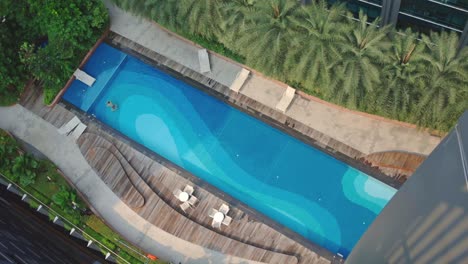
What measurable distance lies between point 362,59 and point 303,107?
641cm

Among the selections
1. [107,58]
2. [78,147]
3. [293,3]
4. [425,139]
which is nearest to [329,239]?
[425,139]

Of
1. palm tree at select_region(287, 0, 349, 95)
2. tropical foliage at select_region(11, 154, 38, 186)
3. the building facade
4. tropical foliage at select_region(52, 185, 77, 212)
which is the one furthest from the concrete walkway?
the building facade

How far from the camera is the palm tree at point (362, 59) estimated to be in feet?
108

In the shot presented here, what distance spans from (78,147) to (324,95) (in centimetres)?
1920

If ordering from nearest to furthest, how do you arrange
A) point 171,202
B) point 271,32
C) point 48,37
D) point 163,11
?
1. point 271,32
2. point 171,202
3. point 163,11
4. point 48,37

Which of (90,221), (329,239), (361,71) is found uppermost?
(361,71)

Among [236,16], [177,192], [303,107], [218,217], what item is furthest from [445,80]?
[177,192]

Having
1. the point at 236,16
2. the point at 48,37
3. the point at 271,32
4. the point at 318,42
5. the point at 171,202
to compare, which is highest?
the point at 318,42

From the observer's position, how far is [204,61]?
4003 cm

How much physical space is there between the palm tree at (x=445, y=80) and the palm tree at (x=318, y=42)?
568 cm

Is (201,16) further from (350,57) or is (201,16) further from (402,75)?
(402,75)

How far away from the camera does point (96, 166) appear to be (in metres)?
38.4

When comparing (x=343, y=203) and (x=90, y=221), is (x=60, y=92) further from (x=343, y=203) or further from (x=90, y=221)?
(x=343, y=203)

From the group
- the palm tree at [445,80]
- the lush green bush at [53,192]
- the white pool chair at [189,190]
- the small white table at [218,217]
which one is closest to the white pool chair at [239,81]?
the white pool chair at [189,190]
